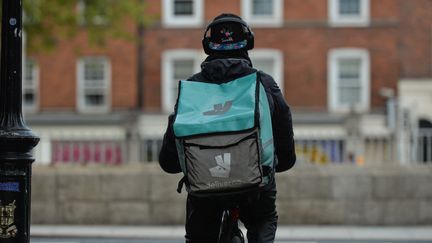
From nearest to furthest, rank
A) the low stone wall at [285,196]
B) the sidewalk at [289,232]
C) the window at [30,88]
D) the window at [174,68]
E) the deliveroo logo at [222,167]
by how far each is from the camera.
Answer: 1. the deliveroo logo at [222,167]
2. the sidewalk at [289,232]
3. the low stone wall at [285,196]
4. the window at [174,68]
5. the window at [30,88]

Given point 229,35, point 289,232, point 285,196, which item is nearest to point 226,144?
point 229,35

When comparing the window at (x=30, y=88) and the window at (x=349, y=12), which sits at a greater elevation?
the window at (x=349, y=12)

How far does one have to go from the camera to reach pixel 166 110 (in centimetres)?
3172

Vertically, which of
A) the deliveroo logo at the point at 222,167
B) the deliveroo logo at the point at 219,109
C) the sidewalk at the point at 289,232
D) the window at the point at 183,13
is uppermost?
the window at the point at 183,13

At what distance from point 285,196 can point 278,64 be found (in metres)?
20.3

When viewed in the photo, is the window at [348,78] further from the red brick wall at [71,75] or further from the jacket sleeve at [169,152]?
the jacket sleeve at [169,152]

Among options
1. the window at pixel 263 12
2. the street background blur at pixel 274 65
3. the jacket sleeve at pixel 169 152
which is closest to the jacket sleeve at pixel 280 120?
the jacket sleeve at pixel 169 152

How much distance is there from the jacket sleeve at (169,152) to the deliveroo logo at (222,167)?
36 centimetres

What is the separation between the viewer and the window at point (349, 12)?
31.7m

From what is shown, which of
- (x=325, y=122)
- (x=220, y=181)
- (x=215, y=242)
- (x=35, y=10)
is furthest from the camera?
(x=325, y=122)

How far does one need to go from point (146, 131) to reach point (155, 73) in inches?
89.6

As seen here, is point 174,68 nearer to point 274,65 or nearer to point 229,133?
point 274,65

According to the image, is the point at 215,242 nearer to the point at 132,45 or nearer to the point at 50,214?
the point at 50,214

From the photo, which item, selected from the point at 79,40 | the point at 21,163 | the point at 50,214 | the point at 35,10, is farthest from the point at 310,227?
the point at 79,40
